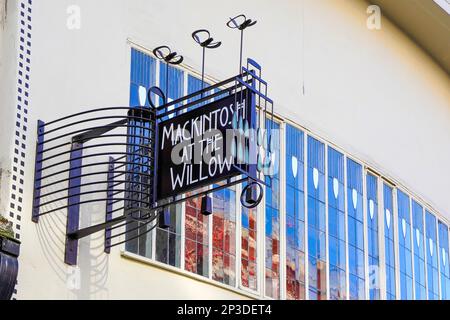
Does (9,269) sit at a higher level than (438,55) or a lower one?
lower

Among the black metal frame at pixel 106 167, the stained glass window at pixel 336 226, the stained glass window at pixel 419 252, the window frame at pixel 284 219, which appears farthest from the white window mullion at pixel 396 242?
the black metal frame at pixel 106 167

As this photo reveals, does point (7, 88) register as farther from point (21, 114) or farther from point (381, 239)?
point (381, 239)

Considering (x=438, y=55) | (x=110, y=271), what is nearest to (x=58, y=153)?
(x=110, y=271)

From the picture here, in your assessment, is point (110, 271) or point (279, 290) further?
point (279, 290)

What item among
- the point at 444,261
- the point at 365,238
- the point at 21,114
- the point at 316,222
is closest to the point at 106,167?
the point at 21,114

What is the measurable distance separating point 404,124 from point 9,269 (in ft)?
38.3

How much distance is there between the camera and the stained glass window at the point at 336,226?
21797 mm

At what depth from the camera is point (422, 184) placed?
25531 mm

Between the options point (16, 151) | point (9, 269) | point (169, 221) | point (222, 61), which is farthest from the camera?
point (222, 61)

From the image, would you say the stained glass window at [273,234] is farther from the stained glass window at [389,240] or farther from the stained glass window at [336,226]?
the stained glass window at [389,240]

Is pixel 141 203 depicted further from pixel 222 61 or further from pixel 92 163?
pixel 222 61

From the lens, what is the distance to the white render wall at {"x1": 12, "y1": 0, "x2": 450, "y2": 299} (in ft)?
55.4

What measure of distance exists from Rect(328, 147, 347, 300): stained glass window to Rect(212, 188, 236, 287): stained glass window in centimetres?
258

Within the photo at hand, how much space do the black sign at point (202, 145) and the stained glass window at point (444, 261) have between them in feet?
33.7
